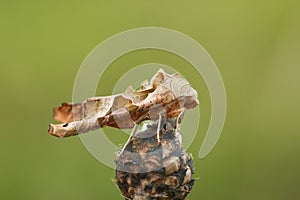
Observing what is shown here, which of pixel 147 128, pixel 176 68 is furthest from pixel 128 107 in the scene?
pixel 176 68

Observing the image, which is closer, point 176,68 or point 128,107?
point 128,107

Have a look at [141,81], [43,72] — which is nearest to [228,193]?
[43,72]

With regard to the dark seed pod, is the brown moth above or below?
above

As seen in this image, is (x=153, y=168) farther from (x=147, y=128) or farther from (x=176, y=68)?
(x=176, y=68)

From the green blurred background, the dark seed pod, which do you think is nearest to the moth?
the dark seed pod

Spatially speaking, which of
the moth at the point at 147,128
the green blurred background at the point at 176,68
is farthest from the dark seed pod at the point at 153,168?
the green blurred background at the point at 176,68

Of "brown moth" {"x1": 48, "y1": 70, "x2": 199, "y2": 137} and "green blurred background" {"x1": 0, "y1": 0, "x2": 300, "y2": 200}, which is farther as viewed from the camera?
"green blurred background" {"x1": 0, "y1": 0, "x2": 300, "y2": 200}

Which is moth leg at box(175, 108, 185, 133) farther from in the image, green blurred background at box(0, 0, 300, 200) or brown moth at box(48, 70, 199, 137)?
green blurred background at box(0, 0, 300, 200)

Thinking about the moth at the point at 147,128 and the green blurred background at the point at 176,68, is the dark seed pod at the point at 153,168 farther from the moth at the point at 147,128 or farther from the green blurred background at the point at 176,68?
the green blurred background at the point at 176,68
